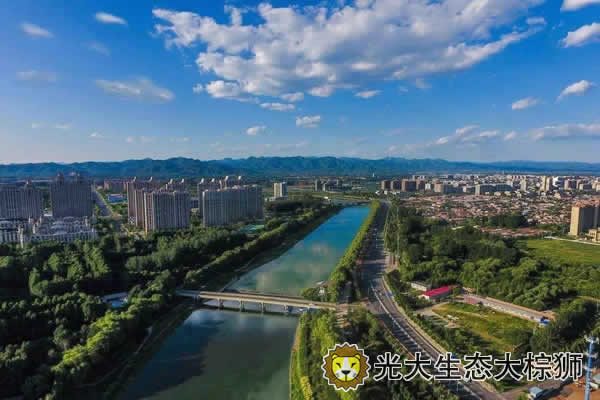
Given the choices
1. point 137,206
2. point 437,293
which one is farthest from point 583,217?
point 137,206

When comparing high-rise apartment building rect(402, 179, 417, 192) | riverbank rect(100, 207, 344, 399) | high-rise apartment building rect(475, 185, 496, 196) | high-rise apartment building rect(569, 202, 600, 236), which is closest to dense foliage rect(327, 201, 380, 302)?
riverbank rect(100, 207, 344, 399)

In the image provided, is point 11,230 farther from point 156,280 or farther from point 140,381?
point 140,381

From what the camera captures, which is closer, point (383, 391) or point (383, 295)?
point (383, 391)

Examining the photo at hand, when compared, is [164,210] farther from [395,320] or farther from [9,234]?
[395,320]

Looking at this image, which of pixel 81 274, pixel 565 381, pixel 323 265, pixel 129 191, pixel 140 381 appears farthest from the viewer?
pixel 129 191

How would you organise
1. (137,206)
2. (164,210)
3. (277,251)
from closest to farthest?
1. (277,251)
2. (164,210)
3. (137,206)

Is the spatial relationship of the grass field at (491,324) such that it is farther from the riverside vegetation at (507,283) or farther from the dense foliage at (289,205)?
the dense foliage at (289,205)

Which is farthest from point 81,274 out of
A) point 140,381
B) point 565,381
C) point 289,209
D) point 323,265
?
point 289,209

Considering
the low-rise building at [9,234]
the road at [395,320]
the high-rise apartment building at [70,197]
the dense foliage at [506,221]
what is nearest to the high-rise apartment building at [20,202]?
the high-rise apartment building at [70,197]
